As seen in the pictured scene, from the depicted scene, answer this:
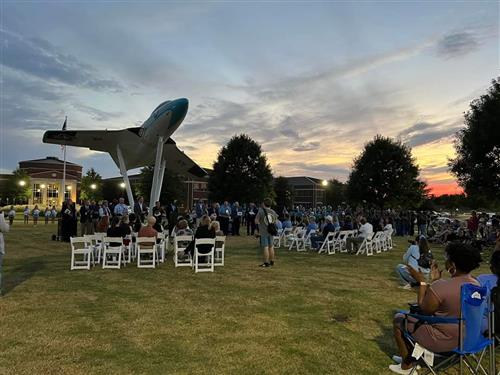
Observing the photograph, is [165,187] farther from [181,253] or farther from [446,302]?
[446,302]

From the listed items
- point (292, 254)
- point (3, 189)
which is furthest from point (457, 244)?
point (3, 189)

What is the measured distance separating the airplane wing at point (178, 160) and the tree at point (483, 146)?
18533mm

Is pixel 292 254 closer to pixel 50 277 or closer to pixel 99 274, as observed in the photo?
pixel 99 274

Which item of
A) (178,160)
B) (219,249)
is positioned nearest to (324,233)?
(219,249)

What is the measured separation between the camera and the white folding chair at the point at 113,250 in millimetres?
9898

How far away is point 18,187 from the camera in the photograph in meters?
74.4

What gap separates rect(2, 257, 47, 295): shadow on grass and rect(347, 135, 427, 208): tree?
40087 millimetres

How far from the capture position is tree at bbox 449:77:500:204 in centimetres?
2256

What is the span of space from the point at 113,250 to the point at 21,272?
230 cm

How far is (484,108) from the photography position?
2320cm

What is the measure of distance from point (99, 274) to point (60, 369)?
5542 millimetres

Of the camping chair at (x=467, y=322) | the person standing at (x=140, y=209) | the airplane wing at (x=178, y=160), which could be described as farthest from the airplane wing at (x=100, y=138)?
the camping chair at (x=467, y=322)

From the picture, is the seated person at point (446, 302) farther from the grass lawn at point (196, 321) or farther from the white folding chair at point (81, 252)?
the white folding chair at point (81, 252)

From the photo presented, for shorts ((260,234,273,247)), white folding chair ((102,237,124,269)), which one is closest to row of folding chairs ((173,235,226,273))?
shorts ((260,234,273,247))
